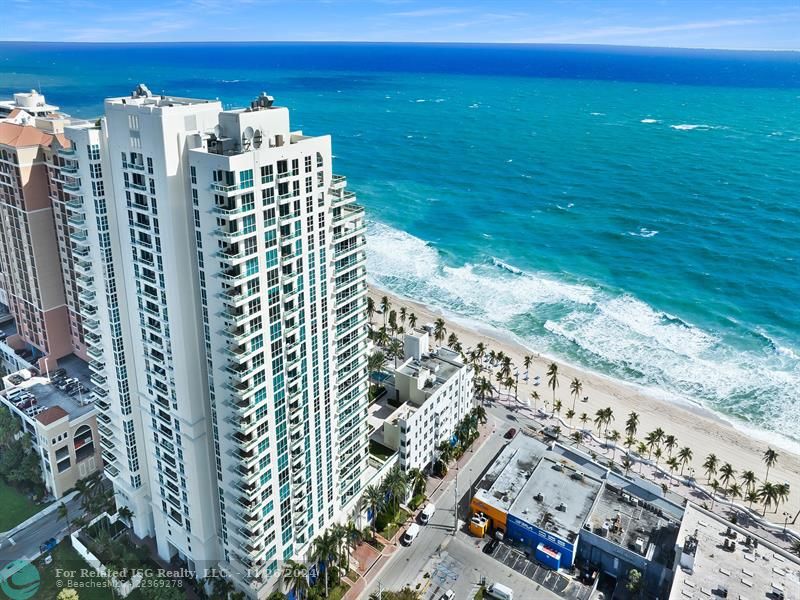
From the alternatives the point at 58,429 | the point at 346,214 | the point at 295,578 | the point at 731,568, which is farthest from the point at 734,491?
the point at 58,429

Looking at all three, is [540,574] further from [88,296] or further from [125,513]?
[88,296]

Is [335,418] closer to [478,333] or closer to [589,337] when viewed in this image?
[478,333]

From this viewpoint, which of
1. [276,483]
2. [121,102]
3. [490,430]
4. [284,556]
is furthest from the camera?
[490,430]

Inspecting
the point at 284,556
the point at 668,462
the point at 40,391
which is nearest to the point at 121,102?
the point at 284,556

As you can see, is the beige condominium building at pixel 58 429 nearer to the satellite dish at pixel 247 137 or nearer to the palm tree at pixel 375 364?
the palm tree at pixel 375 364

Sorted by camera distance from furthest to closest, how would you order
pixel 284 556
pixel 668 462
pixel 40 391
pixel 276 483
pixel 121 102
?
pixel 668 462, pixel 40 391, pixel 284 556, pixel 276 483, pixel 121 102

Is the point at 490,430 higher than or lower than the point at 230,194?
lower

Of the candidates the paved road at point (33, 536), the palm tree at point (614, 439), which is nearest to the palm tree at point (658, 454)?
the palm tree at point (614, 439)
